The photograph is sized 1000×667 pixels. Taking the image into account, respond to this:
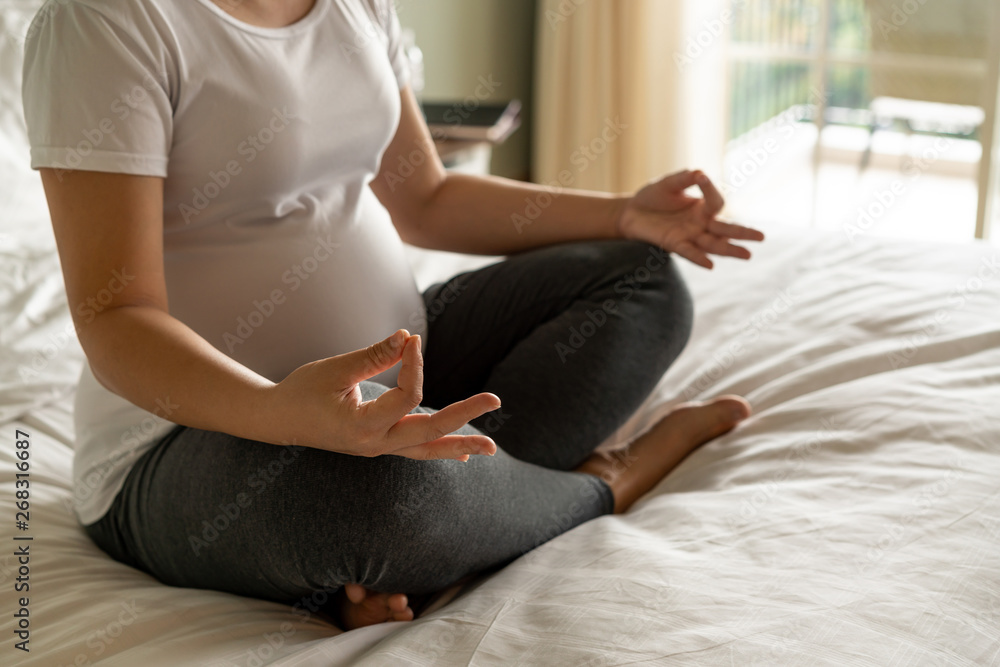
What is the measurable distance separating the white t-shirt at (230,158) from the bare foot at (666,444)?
25 centimetres

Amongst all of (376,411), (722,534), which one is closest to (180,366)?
(376,411)

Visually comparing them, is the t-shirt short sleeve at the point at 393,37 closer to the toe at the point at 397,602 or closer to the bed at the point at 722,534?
the bed at the point at 722,534

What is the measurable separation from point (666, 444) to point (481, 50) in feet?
6.92

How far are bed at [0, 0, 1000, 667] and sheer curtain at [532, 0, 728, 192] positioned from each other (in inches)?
64.7

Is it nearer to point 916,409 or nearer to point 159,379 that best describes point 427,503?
point 159,379

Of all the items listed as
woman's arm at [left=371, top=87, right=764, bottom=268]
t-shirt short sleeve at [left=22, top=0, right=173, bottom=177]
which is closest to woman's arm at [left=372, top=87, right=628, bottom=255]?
woman's arm at [left=371, top=87, right=764, bottom=268]

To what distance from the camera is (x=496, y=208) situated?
1.15 meters

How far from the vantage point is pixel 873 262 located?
1.37 meters

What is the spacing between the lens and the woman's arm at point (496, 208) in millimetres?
1094

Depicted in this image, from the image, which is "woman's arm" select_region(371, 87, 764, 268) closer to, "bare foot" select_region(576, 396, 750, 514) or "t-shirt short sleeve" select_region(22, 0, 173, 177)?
"bare foot" select_region(576, 396, 750, 514)

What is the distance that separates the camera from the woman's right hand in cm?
56

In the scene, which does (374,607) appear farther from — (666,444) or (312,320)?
(666,444)

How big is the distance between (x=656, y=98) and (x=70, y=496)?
7.41ft

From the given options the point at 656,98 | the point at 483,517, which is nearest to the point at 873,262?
the point at 483,517
